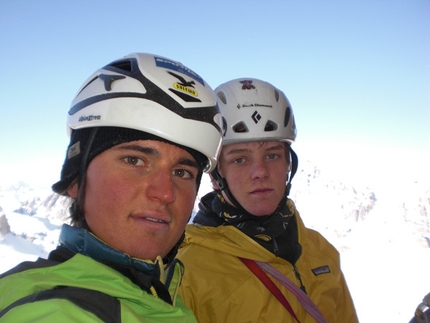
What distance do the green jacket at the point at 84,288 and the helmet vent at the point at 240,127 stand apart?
1.90 metres

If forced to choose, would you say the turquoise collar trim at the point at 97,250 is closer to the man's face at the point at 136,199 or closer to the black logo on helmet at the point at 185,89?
the man's face at the point at 136,199

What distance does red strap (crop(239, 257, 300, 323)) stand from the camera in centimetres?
233

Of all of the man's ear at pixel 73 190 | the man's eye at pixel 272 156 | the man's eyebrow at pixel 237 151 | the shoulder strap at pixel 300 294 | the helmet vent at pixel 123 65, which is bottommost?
the shoulder strap at pixel 300 294

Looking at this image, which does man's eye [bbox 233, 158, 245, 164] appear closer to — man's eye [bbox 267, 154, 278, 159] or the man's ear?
man's eye [bbox 267, 154, 278, 159]

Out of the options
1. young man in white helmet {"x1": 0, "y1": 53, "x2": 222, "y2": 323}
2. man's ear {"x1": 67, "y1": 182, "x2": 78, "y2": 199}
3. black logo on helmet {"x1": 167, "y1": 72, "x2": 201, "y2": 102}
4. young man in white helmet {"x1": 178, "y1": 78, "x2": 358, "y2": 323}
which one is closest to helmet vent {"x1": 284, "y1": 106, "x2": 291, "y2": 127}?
young man in white helmet {"x1": 178, "y1": 78, "x2": 358, "y2": 323}

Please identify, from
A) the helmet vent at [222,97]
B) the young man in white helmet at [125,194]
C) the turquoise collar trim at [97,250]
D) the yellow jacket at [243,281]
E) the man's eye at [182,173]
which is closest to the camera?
the young man in white helmet at [125,194]

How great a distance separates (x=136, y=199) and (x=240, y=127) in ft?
6.04

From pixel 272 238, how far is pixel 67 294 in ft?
6.80

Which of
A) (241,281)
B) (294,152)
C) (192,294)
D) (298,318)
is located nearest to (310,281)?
(298,318)

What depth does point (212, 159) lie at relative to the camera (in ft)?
6.30

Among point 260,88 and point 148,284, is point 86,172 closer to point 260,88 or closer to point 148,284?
point 148,284

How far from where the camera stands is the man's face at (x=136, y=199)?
54.4 inches

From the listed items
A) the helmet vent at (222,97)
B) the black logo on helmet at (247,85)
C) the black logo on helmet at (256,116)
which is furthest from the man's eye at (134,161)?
the black logo on helmet at (247,85)

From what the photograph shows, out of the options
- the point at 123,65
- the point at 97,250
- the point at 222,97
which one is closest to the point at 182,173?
the point at 97,250
